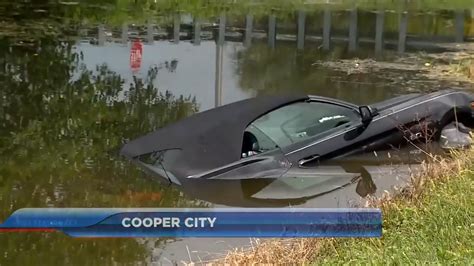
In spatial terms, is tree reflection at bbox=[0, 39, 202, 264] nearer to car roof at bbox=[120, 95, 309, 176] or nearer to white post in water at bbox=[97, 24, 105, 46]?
car roof at bbox=[120, 95, 309, 176]

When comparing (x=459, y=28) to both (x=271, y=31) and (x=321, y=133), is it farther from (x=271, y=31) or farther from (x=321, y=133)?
(x=321, y=133)

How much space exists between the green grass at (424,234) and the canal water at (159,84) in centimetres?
87

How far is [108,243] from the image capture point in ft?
19.0

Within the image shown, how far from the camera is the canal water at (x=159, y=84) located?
6.88m

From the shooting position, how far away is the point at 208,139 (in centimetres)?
705

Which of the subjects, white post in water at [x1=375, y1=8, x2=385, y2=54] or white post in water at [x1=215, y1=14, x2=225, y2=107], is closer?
white post in water at [x1=215, y1=14, x2=225, y2=107]

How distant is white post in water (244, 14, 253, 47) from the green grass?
1195 cm

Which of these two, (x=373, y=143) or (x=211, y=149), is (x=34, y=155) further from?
(x=373, y=143)

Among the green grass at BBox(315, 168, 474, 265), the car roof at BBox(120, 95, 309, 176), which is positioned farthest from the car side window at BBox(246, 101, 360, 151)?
the green grass at BBox(315, 168, 474, 265)

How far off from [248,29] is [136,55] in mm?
4804

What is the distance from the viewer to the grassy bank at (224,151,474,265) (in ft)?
15.1

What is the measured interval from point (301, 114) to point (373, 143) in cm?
85

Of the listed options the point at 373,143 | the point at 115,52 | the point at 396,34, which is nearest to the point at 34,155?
the point at 373,143

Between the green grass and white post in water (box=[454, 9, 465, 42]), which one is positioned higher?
white post in water (box=[454, 9, 465, 42])
